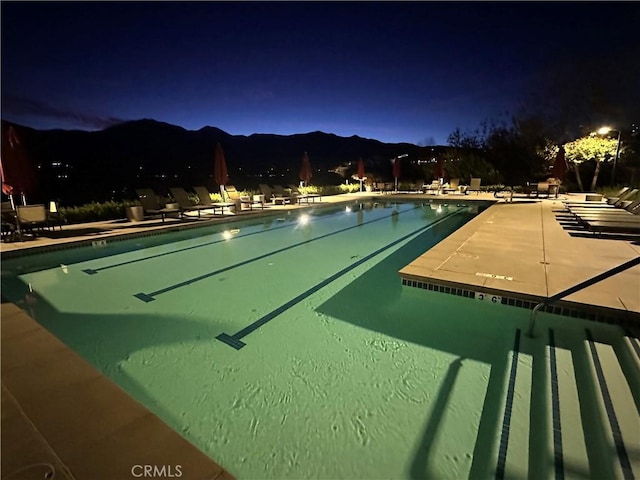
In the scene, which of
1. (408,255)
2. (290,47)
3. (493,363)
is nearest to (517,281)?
(493,363)

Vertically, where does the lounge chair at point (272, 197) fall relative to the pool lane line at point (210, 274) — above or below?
above

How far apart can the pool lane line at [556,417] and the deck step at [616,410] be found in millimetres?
229

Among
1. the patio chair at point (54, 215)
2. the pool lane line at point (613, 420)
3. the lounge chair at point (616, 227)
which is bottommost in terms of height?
the pool lane line at point (613, 420)

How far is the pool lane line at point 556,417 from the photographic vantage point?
1.71 metres

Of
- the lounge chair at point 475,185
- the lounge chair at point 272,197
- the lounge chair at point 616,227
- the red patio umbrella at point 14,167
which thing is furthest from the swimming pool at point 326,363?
the lounge chair at point 475,185

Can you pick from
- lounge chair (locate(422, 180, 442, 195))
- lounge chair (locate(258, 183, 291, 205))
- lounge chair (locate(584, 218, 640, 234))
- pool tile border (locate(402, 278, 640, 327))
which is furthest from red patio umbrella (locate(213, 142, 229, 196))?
lounge chair (locate(422, 180, 442, 195))

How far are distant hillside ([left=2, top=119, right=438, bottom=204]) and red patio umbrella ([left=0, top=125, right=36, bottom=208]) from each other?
0.36 metres

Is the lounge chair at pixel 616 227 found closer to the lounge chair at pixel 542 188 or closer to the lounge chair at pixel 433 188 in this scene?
the lounge chair at pixel 542 188

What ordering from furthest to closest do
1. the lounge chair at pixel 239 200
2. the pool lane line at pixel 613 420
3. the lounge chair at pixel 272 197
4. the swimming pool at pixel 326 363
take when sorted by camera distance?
the lounge chair at pixel 272 197 → the lounge chair at pixel 239 200 → the swimming pool at pixel 326 363 → the pool lane line at pixel 613 420

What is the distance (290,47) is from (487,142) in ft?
59.2

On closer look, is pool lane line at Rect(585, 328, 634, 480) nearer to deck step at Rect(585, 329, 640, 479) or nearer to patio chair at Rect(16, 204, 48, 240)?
deck step at Rect(585, 329, 640, 479)

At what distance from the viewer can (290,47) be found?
14617 millimetres

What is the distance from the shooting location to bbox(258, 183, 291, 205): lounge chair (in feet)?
42.8

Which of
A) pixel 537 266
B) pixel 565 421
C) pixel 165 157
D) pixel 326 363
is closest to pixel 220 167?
pixel 326 363
